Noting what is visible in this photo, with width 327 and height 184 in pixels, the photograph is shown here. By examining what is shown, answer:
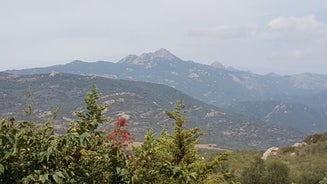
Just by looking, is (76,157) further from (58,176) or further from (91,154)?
(58,176)

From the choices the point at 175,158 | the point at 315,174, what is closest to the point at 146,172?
the point at 175,158

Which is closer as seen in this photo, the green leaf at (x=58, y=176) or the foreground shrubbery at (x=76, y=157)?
the green leaf at (x=58, y=176)

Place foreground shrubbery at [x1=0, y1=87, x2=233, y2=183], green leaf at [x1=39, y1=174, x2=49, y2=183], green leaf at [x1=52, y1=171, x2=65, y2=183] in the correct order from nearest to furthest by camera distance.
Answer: green leaf at [x1=39, y1=174, x2=49, y2=183]
green leaf at [x1=52, y1=171, x2=65, y2=183]
foreground shrubbery at [x1=0, y1=87, x2=233, y2=183]

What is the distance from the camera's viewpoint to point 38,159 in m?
6.32

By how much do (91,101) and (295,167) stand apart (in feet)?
199

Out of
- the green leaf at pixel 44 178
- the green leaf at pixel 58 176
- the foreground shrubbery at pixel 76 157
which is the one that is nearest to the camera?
the green leaf at pixel 44 178

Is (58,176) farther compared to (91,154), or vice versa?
(91,154)

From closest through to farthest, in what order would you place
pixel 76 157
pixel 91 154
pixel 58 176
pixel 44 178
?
1. pixel 44 178
2. pixel 58 176
3. pixel 76 157
4. pixel 91 154

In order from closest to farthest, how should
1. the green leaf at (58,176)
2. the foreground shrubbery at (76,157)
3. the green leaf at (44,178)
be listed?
the green leaf at (44,178) < the green leaf at (58,176) < the foreground shrubbery at (76,157)

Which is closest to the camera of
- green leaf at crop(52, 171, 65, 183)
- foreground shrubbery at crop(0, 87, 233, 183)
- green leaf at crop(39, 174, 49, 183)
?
green leaf at crop(39, 174, 49, 183)

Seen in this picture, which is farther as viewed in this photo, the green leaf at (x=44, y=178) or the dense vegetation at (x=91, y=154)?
the dense vegetation at (x=91, y=154)

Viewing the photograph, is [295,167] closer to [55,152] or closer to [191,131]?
[191,131]

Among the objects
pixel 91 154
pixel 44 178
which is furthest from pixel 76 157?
pixel 44 178

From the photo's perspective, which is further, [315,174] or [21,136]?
[315,174]
